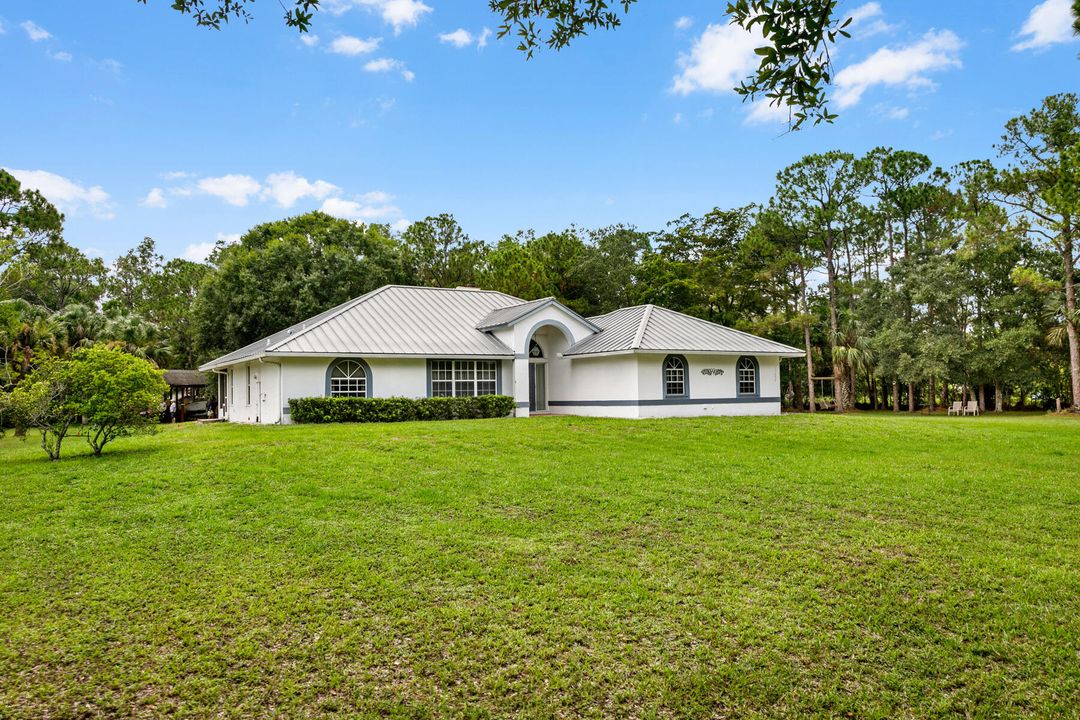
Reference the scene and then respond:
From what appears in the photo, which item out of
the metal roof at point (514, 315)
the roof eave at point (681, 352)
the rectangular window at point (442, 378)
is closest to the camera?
the roof eave at point (681, 352)

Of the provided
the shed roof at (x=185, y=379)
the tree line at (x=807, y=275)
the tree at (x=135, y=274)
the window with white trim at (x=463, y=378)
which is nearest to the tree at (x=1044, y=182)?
the tree line at (x=807, y=275)

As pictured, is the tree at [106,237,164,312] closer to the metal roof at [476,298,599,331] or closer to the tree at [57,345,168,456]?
the metal roof at [476,298,599,331]

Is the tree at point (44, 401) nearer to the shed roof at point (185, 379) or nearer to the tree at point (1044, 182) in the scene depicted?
the shed roof at point (185, 379)

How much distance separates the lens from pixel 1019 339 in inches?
1122

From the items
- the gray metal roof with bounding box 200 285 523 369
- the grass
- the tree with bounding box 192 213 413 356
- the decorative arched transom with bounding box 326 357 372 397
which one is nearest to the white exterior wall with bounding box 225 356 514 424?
the decorative arched transom with bounding box 326 357 372 397

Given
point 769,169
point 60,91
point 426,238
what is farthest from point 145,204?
point 769,169

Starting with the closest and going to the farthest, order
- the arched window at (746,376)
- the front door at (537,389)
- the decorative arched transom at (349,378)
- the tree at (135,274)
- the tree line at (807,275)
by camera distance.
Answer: the decorative arched transom at (349,378), the arched window at (746,376), the front door at (537,389), the tree line at (807,275), the tree at (135,274)

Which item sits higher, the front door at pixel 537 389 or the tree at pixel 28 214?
the tree at pixel 28 214

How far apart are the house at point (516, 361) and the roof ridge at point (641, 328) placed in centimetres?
4

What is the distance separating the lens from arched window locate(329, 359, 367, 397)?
65.0 ft

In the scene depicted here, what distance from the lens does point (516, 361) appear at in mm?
22547

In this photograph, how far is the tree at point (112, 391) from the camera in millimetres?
11898

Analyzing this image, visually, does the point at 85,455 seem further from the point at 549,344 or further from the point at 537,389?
the point at 549,344

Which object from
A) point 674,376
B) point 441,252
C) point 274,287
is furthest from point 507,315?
point 441,252
